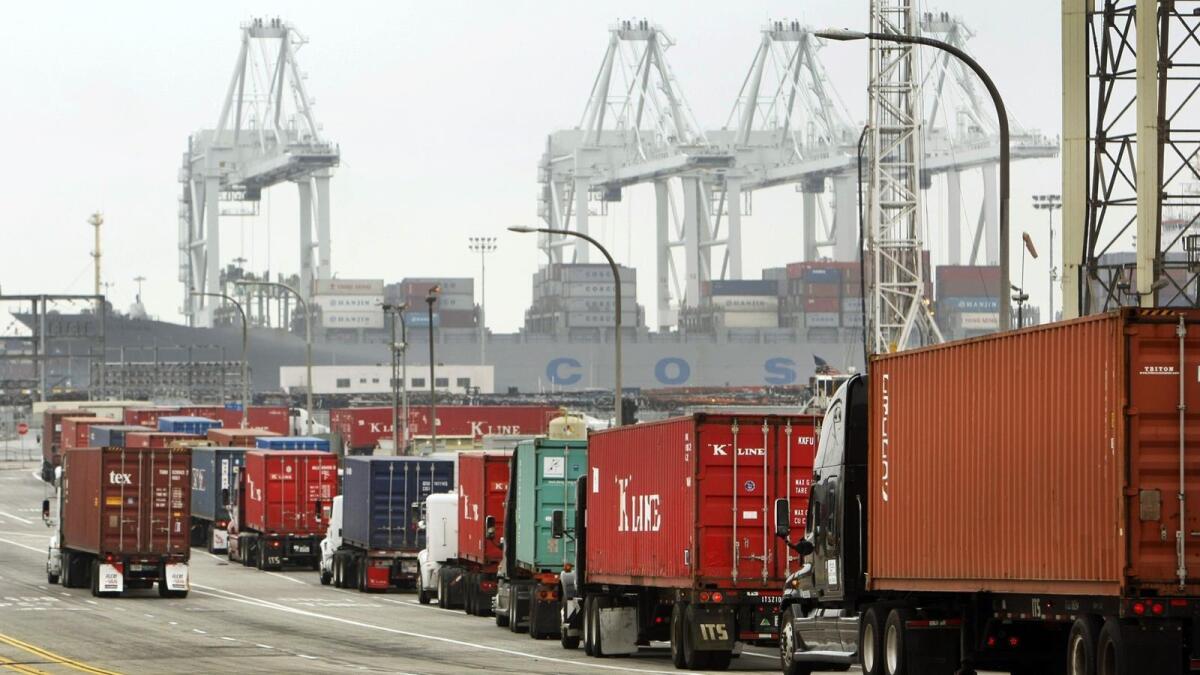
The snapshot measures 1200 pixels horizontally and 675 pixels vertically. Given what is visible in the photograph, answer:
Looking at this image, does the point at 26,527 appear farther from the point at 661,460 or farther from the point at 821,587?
the point at 821,587

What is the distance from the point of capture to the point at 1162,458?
1573cm

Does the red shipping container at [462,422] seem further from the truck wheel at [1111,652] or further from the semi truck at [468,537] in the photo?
the truck wheel at [1111,652]

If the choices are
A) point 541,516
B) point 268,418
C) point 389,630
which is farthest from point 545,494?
point 268,418

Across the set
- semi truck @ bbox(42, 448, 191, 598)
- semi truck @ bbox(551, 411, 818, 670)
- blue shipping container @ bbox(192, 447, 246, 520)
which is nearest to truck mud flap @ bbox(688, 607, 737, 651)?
semi truck @ bbox(551, 411, 818, 670)

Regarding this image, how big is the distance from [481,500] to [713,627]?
1551cm

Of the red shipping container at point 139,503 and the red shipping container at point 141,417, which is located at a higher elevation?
the red shipping container at point 141,417

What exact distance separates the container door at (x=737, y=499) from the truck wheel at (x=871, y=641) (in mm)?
5159

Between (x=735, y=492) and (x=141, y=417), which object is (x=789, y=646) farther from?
(x=141, y=417)

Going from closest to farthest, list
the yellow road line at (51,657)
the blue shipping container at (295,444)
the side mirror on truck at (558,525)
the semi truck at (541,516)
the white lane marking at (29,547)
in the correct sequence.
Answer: the yellow road line at (51,657), the side mirror on truck at (558,525), the semi truck at (541,516), the white lane marking at (29,547), the blue shipping container at (295,444)

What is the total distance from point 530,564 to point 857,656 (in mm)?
14274

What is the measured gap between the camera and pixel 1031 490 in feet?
56.9

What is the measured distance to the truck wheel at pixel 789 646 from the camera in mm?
23562

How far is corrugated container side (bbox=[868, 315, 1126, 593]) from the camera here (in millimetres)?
16094

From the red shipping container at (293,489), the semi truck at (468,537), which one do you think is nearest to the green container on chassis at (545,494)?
the semi truck at (468,537)
